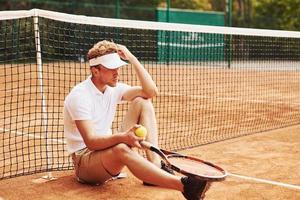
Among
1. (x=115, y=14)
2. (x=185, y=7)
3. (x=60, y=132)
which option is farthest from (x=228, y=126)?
(x=185, y=7)

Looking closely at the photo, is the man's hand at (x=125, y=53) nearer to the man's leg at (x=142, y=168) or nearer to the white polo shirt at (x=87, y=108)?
the white polo shirt at (x=87, y=108)

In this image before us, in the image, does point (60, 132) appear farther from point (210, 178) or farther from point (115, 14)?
point (115, 14)

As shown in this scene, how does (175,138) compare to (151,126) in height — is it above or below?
below

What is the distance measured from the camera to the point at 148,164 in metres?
3.80

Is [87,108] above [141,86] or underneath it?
underneath

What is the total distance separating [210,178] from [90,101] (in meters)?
1.21

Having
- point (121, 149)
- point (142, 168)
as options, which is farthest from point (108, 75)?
point (142, 168)

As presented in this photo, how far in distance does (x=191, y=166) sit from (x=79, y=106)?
38.8 inches

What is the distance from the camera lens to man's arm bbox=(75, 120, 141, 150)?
3760 mm

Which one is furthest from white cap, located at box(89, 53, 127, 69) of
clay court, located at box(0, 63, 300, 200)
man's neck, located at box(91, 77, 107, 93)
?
clay court, located at box(0, 63, 300, 200)

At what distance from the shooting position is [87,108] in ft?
13.3

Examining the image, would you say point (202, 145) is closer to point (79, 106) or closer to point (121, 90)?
point (121, 90)

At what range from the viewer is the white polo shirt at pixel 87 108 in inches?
160

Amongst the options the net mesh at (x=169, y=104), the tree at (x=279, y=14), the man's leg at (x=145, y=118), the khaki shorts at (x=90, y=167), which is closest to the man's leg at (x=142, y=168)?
the khaki shorts at (x=90, y=167)
